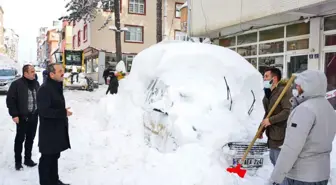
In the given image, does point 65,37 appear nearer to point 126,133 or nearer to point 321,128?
point 126,133

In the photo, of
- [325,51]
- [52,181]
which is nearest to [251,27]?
[325,51]

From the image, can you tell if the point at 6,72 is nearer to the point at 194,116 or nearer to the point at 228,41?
the point at 228,41

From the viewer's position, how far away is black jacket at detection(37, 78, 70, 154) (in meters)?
4.09

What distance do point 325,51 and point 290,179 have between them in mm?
8604

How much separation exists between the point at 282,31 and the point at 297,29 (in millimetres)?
763

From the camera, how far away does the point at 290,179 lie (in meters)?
2.78

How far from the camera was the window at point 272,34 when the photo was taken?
1210cm

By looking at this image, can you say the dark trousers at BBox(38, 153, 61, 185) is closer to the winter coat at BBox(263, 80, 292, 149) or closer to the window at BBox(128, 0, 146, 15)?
the winter coat at BBox(263, 80, 292, 149)

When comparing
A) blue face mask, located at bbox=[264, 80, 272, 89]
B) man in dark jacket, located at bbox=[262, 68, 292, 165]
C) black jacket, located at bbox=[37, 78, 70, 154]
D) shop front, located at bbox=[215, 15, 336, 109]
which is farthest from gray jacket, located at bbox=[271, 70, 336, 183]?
shop front, located at bbox=[215, 15, 336, 109]

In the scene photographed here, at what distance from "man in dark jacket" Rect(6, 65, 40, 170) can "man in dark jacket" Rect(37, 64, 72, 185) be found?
1.23m

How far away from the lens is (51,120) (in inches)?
165

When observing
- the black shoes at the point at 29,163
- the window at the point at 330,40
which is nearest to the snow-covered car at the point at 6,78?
the black shoes at the point at 29,163

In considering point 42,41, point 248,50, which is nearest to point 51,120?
point 248,50

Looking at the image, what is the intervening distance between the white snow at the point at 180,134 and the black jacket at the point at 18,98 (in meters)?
0.96
